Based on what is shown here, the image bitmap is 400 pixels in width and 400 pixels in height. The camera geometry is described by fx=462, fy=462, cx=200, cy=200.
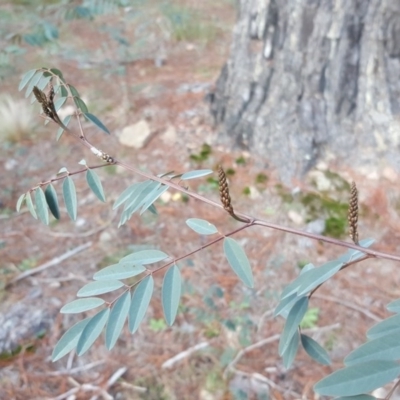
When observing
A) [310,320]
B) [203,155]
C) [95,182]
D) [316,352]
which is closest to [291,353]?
[316,352]

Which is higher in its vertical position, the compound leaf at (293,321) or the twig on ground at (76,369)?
the compound leaf at (293,321)

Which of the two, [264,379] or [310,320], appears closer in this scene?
[264,379]

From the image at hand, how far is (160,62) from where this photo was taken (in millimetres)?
3365

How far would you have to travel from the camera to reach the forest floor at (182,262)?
146 centimetres

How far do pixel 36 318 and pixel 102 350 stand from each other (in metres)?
0.27

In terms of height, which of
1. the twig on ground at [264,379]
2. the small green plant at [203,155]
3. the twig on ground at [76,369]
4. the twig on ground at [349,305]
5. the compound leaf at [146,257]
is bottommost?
the twig on ground at [76,369]

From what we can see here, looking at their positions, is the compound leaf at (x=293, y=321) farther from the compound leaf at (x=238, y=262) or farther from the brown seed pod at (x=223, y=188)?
the brown seed pod at (x=223, y=188)

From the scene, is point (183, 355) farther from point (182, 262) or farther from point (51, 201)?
point (51, 201)

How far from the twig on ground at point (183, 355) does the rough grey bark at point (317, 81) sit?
921mm

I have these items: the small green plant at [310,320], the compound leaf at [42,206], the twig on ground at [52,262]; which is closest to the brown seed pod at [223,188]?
the compound leaf at [42,206]

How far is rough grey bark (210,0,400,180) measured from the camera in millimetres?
1847

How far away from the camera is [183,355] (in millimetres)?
1514

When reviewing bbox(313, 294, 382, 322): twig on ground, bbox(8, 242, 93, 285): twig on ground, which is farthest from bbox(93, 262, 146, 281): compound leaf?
bbox(8, 242, 93, 285): twig on ground

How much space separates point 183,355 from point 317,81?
Answer: 4.11 feet
